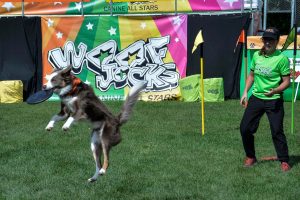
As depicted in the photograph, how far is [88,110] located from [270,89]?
3229 mm

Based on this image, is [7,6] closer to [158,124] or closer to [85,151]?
[158,124]

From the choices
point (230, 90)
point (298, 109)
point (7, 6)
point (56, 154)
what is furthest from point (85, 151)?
point (7, 6)

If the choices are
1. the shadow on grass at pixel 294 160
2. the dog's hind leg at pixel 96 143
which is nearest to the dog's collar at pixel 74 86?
the dog's hind leg at pixel 96 143

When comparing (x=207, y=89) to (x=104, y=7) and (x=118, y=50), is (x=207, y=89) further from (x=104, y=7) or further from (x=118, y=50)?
(x=104, y=7)

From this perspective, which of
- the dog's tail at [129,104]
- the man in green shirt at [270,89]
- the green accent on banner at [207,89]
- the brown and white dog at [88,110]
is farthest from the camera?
the green accent on banner at [207,89]

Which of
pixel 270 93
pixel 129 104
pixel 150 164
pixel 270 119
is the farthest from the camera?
pixel 150 164

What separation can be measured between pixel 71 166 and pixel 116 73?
883 cm

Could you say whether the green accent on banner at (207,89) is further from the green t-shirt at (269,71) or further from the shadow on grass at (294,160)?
the green t-shirt at (269,71)

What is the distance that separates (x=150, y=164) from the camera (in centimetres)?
851

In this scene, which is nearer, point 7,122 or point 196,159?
point 196,159

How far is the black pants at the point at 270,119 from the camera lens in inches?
317

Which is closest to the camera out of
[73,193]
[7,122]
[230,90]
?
[73,193]

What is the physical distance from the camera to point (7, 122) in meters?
12.4

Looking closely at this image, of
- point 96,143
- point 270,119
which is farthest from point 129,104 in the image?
point 270,119
